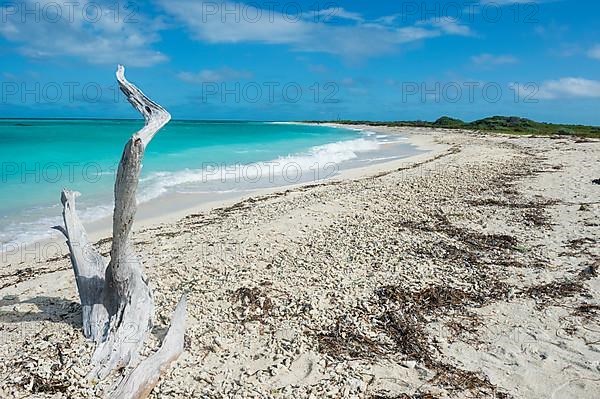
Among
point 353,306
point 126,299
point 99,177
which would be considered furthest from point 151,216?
point 99,177

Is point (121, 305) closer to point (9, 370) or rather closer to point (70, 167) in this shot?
point (9, 370)

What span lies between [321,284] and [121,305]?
2661 millimetres

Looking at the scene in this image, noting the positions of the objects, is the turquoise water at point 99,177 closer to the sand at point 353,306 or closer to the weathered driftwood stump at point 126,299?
the sand at point 353,306

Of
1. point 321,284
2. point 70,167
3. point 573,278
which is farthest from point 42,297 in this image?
point 70,167

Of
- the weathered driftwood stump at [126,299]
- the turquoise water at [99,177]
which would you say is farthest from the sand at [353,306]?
the turquoise water at [99,177]

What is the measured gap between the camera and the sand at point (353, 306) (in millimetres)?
4262

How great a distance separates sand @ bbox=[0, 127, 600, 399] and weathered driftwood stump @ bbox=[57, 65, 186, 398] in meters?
0.19

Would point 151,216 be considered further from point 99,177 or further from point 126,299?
point 99,177

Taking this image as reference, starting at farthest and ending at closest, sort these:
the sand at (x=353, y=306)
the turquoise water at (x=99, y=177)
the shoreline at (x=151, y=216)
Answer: the turquoise water at (x=99, y=177) < the shoreline at (x=151, y=216) < the sand at (x=353, y=306)

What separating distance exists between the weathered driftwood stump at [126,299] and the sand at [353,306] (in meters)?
0.19

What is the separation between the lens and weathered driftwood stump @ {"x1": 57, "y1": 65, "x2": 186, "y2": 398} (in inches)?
168

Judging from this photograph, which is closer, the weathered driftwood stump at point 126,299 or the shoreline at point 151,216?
the weathered driftwood stump at point 126,299

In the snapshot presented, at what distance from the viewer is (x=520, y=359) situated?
459cm

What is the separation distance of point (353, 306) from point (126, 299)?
2712 millimetres
